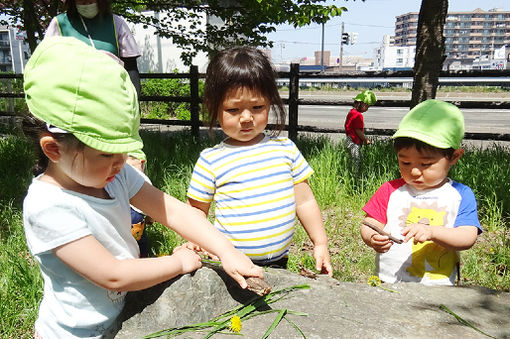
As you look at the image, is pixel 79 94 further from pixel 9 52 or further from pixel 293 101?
pixel 9 52

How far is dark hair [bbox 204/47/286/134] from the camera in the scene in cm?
165

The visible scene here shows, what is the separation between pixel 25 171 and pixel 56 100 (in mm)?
4274

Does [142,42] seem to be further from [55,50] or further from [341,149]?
[55,50]

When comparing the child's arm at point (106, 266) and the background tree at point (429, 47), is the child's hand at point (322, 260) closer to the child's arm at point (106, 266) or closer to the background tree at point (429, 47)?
the child's arm at point (106, 266)

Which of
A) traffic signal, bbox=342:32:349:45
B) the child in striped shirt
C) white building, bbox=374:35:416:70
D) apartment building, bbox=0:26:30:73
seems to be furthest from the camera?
white building, bbox=374:35:416:70

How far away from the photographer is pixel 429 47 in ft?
14.1

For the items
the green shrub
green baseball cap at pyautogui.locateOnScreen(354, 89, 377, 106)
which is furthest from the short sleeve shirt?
the green shrub

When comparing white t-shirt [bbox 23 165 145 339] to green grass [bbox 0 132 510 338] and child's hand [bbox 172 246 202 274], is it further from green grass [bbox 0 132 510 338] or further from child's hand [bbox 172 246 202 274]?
green grass [bbox 0 132 510 338]

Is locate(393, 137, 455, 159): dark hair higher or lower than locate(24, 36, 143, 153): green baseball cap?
lower

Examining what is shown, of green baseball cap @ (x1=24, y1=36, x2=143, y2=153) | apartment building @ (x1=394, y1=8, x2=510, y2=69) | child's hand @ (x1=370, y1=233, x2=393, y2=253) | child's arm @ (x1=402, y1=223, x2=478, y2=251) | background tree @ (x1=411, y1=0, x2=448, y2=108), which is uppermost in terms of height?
apartment building @ (x1=394, y1=8, x2=510, y2=69)

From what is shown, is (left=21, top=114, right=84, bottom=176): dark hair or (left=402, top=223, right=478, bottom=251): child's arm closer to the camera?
(left=21, top=114, right=84, bottom=176): dark hair

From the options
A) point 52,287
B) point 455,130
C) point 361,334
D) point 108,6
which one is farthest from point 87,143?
point 108,6

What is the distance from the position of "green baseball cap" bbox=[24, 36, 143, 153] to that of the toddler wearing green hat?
101 centimetres

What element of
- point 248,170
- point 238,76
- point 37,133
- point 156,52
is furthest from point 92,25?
point 156,52
